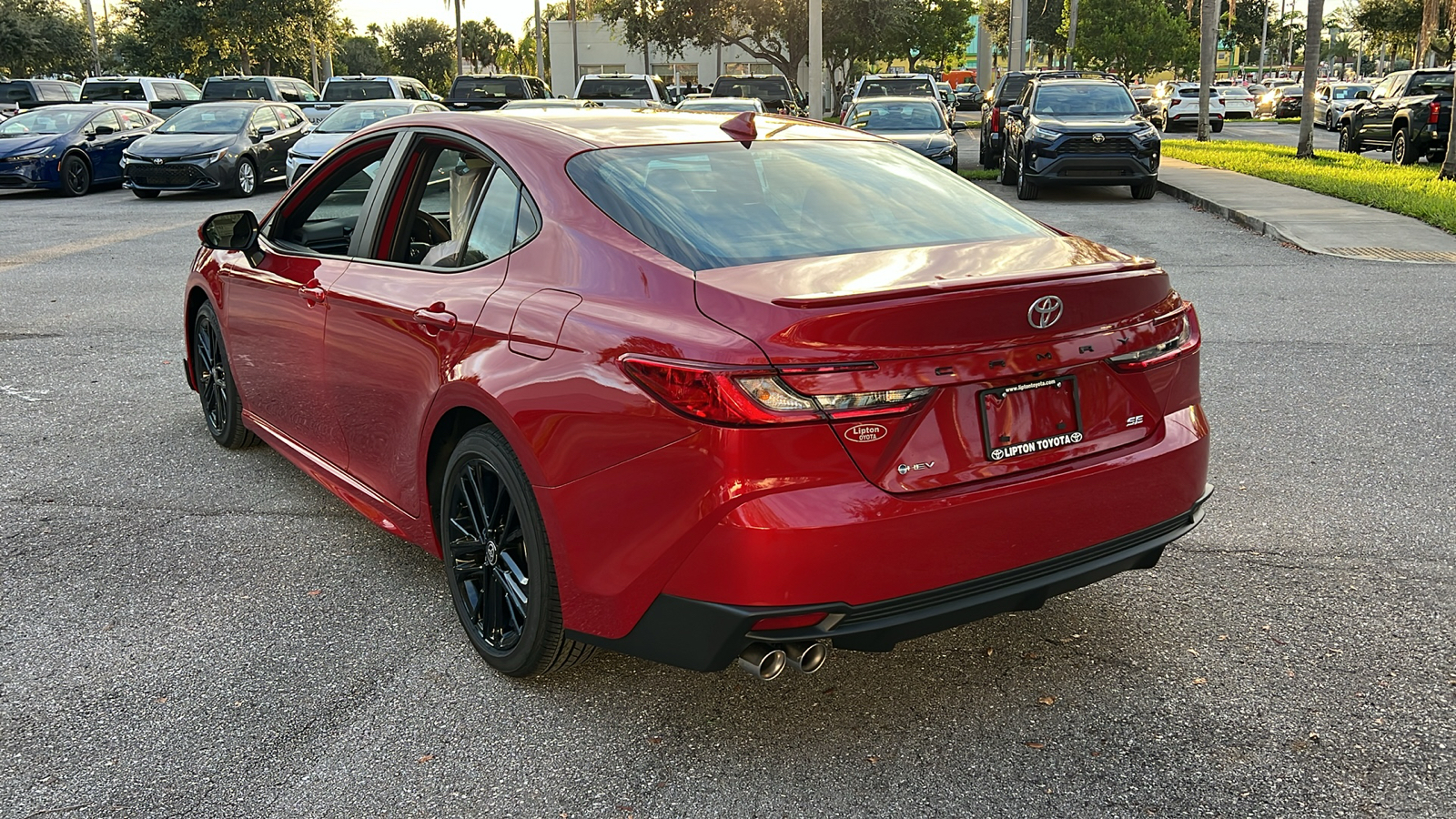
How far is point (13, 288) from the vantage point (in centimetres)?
1096

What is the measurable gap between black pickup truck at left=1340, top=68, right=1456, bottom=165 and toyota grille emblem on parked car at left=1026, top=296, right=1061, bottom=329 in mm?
20985

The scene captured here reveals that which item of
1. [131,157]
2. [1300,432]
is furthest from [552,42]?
[1300,432]

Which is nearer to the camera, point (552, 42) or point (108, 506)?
point (108, 506)

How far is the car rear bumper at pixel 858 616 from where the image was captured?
9.26 feet

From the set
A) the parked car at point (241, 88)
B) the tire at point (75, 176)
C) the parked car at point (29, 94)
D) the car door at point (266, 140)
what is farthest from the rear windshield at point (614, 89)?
the parked car at point (29, 94)

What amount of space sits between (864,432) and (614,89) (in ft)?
82.6

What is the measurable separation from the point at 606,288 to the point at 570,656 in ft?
3.31

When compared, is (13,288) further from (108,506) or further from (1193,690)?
(1193,690)

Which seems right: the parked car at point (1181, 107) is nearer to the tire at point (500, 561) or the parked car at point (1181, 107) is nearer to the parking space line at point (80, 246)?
the parking space line at point (80, 246)

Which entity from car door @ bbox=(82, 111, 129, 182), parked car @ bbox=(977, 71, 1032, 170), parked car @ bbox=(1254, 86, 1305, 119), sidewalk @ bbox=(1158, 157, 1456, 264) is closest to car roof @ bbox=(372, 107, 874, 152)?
sidewalk @ bbox=(1158, 157, 1456, 264)

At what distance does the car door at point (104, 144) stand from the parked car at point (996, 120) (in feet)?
50.3

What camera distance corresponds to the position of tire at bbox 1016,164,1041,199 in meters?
17.4

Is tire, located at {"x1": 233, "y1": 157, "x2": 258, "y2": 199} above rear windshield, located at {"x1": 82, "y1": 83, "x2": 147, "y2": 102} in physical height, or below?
below

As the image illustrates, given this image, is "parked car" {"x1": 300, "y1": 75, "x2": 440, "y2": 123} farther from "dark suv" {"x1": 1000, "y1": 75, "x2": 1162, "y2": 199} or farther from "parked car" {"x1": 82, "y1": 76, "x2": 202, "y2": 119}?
"dark suv" {"x1": 1000, "y1": 75, "x2": 1162, "y2": 199}
